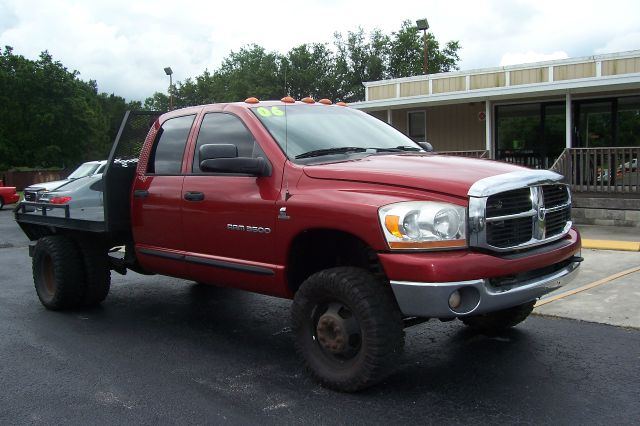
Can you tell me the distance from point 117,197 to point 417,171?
3.07 metres

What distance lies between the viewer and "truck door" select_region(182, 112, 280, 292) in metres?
4.31

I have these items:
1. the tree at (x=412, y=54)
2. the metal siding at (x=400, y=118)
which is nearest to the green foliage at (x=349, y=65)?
the tree at (x=412, y=54)

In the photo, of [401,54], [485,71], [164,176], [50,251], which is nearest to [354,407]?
[164,176]

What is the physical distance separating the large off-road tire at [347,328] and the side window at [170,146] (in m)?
1.89

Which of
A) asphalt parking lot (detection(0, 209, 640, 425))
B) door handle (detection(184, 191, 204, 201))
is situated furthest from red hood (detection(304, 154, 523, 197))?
asphalt parking lot (detection(0, 209, 640, 425))

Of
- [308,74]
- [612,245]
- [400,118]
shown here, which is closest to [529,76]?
[400,118]

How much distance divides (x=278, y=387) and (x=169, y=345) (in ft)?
4.76

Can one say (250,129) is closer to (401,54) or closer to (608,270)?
(608,270)

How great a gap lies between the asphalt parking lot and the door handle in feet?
4.09

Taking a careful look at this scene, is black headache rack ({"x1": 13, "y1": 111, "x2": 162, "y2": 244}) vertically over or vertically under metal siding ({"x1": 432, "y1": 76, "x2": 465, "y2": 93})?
under

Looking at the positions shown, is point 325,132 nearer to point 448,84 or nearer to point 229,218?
point 229,218

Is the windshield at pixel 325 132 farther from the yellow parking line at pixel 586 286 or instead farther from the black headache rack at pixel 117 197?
the yellow parking line at pixel 586 286

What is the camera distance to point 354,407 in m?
3.67

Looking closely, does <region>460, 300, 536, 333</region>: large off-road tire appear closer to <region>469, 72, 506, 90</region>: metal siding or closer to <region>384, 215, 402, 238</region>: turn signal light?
<region>384, 215, 402, 238</region>: turn signal light
